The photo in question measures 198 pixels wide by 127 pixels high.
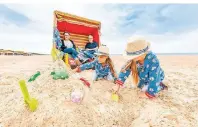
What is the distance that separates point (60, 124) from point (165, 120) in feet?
3.69

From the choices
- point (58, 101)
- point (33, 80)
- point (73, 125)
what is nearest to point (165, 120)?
point (73, 125)

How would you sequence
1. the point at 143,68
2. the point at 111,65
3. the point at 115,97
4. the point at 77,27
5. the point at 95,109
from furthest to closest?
1. the point at 77,27
2. the point at 111,65
3. the point at 143,68
4. the point at 115,97
5. the point at 95,109

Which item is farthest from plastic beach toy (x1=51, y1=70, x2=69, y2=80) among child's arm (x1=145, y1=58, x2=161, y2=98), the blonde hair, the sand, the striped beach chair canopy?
the striped beach chair canopy

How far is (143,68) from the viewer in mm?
3150

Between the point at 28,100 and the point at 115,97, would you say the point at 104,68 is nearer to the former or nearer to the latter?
the point at 115,97

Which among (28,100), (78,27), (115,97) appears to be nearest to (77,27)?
(78,27)

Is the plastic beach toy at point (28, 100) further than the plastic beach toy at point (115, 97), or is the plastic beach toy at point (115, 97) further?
the plastic beach toy at point (115, 97)

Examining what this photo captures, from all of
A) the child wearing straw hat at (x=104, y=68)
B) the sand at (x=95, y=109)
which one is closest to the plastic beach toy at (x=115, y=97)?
the sand at (x=95, y=109)

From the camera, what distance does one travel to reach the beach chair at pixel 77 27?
669cm

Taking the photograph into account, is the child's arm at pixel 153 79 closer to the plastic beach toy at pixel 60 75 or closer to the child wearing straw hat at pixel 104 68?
the child wearing straw hat at pixel 104 68

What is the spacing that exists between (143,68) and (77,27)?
14.9 ft

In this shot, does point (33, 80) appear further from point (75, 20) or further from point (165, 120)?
point (75, 20)

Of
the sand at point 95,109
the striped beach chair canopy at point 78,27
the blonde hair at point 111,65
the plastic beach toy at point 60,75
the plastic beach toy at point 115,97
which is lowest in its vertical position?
the sand at point 95,109

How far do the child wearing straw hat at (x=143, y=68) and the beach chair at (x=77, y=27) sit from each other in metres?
3.65
